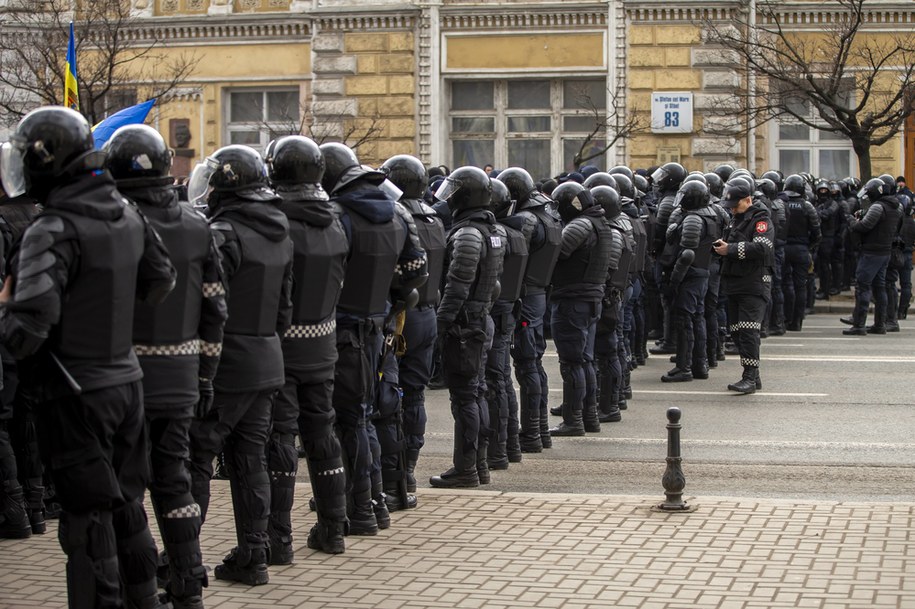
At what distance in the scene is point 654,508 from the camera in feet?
32.2

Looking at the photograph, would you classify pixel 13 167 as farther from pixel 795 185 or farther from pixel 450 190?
pixel 795 185

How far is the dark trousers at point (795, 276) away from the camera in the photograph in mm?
22516

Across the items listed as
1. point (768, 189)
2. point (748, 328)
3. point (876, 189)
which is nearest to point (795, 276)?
point (876, 189)

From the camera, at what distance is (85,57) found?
3191 centimetres

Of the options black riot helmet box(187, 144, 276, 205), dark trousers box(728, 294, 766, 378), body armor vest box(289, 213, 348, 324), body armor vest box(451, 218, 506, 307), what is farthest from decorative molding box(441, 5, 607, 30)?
black riot helmet box(187, 144, 276, 205)

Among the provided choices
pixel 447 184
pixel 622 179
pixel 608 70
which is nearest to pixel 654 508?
pixel 447 184

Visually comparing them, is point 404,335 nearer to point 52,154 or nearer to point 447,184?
point 447,184

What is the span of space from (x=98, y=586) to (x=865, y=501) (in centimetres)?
553

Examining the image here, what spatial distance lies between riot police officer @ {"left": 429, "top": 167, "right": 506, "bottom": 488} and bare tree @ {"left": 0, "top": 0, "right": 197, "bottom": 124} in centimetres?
1652

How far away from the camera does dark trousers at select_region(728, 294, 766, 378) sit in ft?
52.2

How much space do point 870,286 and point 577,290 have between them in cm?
1040

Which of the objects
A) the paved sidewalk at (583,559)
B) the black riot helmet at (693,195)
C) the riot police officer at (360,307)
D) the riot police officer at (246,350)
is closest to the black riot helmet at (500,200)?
the riot police officer at (360,307)

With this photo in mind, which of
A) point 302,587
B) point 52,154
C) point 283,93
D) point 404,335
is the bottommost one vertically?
point 302,587

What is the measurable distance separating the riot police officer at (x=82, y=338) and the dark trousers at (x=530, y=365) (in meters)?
5.99
